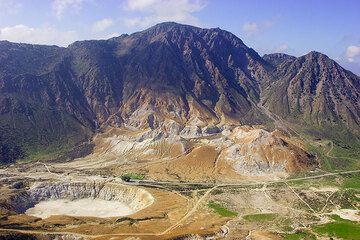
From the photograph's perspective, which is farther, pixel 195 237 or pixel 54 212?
pixel 54 212

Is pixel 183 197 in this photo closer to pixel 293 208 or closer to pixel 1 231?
pixel 293 208

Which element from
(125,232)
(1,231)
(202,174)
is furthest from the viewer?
(202,174)

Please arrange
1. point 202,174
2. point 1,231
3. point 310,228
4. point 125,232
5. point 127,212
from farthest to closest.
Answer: point 202,174 < point 127,212 < point 310,228 < point 125,232 < point 1,231

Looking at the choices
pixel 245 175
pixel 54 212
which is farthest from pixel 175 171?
pixel 54 212

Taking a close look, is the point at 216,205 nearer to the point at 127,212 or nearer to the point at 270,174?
the point at 127,212

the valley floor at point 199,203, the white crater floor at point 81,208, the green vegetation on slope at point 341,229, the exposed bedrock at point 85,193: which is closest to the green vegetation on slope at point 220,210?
the valley floor at point 199,203

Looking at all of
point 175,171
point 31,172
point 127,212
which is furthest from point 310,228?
point 31,172
